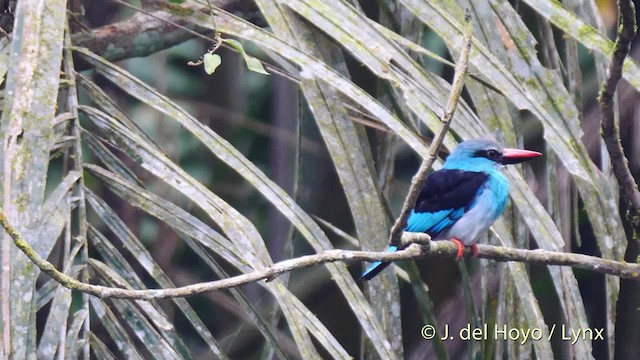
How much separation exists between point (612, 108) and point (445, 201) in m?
1.43

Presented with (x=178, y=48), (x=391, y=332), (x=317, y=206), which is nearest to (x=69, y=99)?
(x=391, y=332)

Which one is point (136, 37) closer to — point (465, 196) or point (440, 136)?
point (465, 196)

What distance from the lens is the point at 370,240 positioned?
2.43 meters

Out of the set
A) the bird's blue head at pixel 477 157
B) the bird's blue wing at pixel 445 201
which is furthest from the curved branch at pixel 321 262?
the bird's blue head at pixel 477 157

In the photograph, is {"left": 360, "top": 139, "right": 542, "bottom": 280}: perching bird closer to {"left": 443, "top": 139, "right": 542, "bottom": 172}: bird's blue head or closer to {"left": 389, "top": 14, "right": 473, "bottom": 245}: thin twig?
{"left": 443, "top": 139, "right": 542, "bottom": 172}: bird's blue head

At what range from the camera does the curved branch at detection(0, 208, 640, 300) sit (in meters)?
1.68

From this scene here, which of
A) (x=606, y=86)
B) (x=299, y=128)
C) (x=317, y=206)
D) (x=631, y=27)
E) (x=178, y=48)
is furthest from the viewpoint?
(x=178, y=48)

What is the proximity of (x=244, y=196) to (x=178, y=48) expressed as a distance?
0.97m

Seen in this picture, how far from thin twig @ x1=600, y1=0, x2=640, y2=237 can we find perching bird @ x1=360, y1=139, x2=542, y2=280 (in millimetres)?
693

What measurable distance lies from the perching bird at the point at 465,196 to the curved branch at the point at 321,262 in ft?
2.58

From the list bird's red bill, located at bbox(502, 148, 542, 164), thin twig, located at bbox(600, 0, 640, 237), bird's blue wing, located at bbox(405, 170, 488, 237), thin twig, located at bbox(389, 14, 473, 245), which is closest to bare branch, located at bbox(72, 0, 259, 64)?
bird's blue wing, located at bbox(405, 170, 488, 237)

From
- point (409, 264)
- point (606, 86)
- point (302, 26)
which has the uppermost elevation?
point (302, 26)

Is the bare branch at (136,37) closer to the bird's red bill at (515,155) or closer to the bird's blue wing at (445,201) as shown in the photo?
the bird's blue wing at (445,201)

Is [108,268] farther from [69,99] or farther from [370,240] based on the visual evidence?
[370,240]
